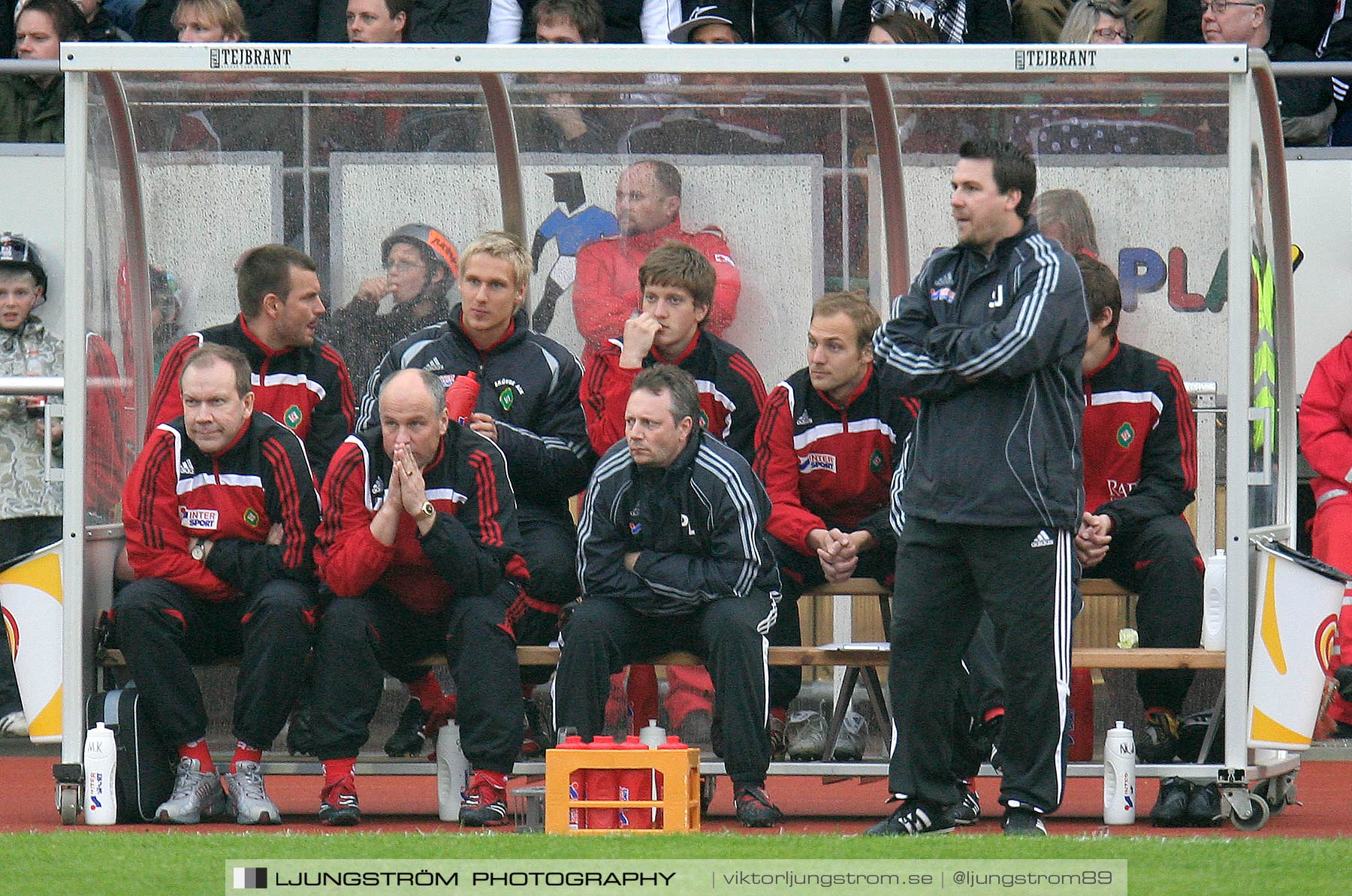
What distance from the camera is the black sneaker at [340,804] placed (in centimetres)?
615

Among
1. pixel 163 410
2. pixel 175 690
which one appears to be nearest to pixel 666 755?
pixel 175 690

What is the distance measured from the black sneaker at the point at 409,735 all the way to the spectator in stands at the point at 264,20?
4.00 metres

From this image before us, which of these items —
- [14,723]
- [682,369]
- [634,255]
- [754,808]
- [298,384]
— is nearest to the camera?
[754,808]

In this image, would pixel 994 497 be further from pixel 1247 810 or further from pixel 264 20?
pixel 264 20

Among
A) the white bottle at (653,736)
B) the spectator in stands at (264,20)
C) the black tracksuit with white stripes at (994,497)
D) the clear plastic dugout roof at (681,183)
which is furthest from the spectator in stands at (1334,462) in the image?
the spectator in stands at (264,20)

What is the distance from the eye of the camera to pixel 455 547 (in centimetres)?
615

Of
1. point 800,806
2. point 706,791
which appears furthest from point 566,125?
point 800,806

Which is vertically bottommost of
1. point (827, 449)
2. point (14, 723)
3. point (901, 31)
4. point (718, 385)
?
point (14, 723)

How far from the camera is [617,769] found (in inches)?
227

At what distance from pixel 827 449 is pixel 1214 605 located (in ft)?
4.26

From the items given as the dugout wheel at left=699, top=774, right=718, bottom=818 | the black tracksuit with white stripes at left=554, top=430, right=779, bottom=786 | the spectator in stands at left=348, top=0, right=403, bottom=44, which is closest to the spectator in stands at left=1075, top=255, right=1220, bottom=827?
the black tracksuit with white stripes at left=554, top=430, right=779, bottom=786

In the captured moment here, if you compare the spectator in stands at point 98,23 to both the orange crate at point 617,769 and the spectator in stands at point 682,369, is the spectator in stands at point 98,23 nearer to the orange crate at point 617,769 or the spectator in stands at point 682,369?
the spectator in stands at point 682,369

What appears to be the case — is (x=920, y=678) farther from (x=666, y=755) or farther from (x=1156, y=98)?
(x=1156, y=98)

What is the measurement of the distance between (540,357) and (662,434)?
91cm
